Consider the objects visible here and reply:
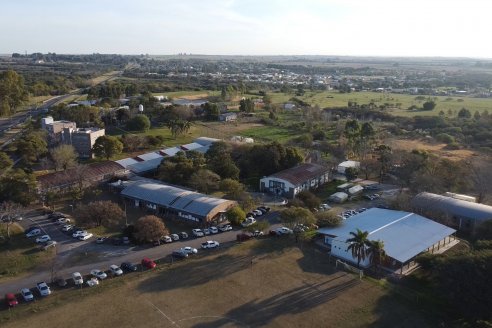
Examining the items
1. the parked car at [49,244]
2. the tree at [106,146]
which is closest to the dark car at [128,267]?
the parked car at [49,244]

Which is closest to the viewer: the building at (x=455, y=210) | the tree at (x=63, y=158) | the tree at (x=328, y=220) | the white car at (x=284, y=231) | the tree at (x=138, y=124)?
the tree at (x=328, y=220)

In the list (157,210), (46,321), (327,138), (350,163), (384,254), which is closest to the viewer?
(46,321)

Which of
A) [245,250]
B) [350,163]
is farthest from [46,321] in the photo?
[350,163]

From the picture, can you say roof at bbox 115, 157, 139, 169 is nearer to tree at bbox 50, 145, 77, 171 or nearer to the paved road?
tree at bbox 50, 145, 77, 171

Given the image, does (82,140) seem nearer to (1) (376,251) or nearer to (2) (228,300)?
(2) (228,300)

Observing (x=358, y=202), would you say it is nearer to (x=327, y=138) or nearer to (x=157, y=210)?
(x=157, y=210)

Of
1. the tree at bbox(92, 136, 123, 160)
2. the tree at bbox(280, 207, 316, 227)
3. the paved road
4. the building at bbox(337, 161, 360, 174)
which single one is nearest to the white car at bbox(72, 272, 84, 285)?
the paved road

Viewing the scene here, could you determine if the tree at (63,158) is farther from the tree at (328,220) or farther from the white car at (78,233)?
the tree at (328,220)
